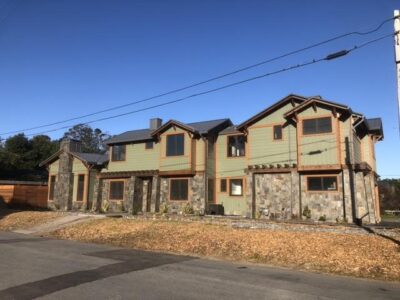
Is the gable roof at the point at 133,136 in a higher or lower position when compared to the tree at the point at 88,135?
lower

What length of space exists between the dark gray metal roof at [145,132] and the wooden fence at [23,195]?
10.00 metres

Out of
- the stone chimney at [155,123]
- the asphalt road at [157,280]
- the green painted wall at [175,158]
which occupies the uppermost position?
the stone chimney at [155,123]

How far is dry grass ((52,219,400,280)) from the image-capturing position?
1203cm

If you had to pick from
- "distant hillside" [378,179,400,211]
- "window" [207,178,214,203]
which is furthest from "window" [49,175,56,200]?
"distant hillside" [378,179,400,211]

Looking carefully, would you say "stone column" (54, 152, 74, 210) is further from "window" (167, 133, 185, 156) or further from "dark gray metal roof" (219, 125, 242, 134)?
"dark gray metal roof" (219, 125, 242, 134)

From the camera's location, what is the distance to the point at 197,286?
353 inches

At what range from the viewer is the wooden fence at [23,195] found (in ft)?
119

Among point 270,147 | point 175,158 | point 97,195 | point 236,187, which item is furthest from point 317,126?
point 97,195

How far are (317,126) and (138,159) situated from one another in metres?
15.2

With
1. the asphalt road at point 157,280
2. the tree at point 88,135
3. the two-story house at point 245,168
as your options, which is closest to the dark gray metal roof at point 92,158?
the two-story house at point 245,168

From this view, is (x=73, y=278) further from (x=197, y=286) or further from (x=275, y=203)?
(x=275, y=203)

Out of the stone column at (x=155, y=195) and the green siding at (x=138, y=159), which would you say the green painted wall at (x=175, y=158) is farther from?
the stone column at (x=155, y=195)

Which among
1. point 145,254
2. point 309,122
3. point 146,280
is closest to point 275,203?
point 309,122

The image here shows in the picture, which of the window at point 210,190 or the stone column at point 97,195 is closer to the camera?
the window at point 210,190
